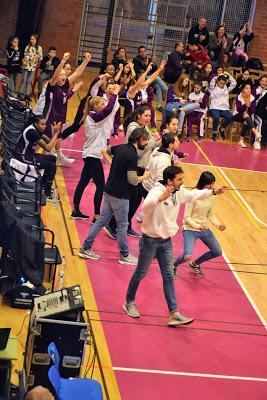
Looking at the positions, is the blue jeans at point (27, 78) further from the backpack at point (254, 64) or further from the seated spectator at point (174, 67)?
the backpack at point (254, 64)

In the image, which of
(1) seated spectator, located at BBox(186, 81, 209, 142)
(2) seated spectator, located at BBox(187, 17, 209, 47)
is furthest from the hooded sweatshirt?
(2) seated spectator, located at BBox(187, 17, 209, 47)

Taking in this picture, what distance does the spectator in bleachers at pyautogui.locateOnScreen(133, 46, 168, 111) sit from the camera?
18.1m

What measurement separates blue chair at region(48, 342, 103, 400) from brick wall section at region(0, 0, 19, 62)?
16474 millimetres

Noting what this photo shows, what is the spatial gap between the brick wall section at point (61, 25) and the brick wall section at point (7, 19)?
80cm

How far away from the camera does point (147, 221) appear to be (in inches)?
333

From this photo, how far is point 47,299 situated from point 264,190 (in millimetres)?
7774

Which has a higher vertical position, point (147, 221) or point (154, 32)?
point (154, 32)

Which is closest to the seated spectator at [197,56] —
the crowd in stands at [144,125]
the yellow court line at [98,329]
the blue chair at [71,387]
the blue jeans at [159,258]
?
the crowd in stands at [144,125]

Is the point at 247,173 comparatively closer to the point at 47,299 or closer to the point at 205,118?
the point at 205,118

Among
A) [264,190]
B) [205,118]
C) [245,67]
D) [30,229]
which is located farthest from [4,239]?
[245,67]

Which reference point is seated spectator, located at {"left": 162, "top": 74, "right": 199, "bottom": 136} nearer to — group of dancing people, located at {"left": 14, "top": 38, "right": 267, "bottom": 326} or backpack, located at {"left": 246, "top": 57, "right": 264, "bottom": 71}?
group of dancing people, located at {"left": 14, "top": 38, "right": 267, "bottom": 326}

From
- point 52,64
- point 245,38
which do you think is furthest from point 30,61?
point 245,38

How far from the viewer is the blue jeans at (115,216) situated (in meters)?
9.73

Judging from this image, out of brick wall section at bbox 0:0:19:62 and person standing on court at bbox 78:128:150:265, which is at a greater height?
brick wall section at bbox 0:0:19:62
